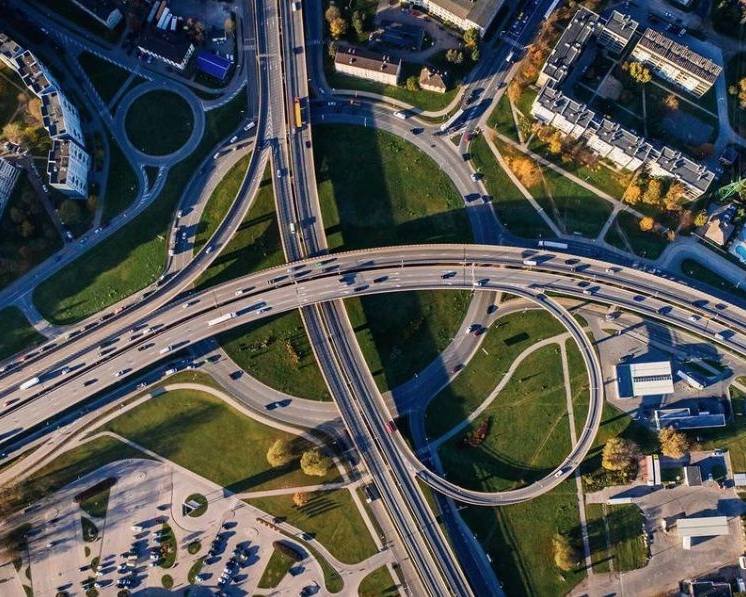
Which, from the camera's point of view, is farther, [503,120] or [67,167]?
[503,120]

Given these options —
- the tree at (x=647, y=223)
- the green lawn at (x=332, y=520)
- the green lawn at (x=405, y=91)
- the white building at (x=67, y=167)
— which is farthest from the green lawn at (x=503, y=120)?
the white building at (x=67, y=167)

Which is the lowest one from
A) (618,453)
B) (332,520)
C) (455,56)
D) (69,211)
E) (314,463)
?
(332,520)

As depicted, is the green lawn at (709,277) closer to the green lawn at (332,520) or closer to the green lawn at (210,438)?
the green lawn at (332,520)

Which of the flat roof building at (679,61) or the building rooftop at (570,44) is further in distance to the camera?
the building rooftop at (570,44)

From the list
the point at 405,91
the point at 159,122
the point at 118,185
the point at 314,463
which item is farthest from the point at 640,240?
the point at 118,185

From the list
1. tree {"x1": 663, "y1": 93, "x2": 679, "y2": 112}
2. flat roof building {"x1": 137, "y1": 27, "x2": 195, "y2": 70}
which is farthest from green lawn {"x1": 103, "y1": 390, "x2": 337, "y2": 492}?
tree {"x1": 663, "y1": 93, "x2": 679, "y2": 112}

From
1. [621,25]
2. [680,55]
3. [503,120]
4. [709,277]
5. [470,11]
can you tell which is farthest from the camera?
[503,120]

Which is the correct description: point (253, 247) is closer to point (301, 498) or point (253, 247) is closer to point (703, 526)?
point (301, 498)
